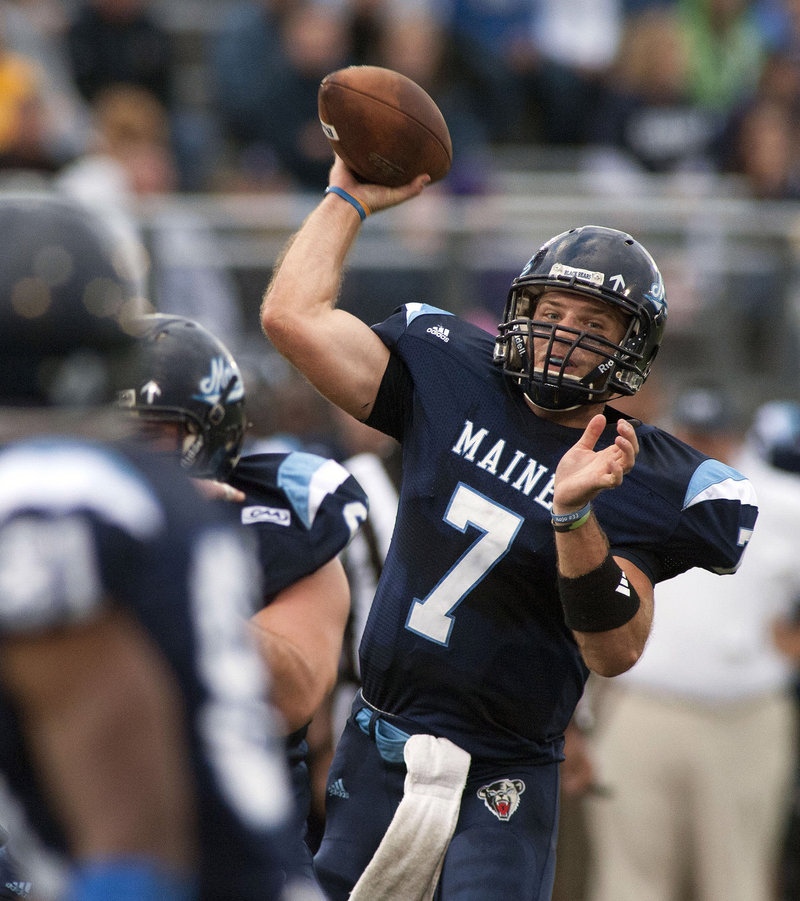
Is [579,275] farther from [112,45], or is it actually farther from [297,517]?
[112,45]

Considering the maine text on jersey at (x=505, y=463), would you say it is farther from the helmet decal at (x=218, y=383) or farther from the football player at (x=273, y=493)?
the helmet decal at (x=218, y=383)

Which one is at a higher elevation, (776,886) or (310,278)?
(310,278)

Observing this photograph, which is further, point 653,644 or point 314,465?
point 653,644

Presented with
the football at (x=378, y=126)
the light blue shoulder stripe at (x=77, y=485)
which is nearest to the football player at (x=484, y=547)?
the football at (x=378, y=126)

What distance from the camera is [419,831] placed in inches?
120

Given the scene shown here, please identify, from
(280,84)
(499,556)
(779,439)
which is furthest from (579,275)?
(280,84)

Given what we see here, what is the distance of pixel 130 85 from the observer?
31.4 ft

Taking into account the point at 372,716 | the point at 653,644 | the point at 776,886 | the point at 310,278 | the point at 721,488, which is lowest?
the point at 776,886

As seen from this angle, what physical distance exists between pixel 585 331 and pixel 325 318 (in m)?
0.60

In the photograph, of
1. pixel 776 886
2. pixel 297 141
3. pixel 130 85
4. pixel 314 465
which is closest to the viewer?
pixel 314 465

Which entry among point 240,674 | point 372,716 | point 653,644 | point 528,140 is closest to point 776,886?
point 653,644

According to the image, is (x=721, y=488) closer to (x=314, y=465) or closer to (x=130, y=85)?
(x=314, y=465)

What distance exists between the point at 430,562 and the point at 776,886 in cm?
369

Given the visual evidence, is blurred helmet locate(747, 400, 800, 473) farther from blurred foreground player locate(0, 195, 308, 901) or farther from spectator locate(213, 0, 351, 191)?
blurred foreground player locate(0, 195, 308, 901)
